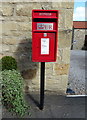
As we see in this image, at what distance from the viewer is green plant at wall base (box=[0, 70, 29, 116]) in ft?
9.21

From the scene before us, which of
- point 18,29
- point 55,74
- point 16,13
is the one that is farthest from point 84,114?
point 16,13

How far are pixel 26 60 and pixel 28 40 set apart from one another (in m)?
0.44

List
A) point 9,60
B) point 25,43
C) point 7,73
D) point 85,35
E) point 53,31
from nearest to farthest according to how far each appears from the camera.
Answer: point 53,31 → point 7,73 → point 9,60 → point 25,43 → point 85,35

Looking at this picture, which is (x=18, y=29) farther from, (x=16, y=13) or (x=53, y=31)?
(x=53, y=31)

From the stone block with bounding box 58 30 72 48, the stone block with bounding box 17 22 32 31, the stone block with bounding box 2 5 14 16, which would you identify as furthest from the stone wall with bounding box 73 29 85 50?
the stone block with bounding box 2 5 14 16

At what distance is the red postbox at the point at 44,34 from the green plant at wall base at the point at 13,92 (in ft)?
1.62

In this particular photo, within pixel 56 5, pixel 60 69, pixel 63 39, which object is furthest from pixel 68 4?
pixel 60 69

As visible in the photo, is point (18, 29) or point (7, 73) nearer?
point (7, 73)

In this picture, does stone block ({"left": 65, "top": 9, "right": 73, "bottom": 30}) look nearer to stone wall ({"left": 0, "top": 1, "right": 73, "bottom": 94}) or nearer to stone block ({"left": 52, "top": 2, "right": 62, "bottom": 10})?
stone wall ({"left": 0, "top": 1, "right": 73, "bottom": 94})

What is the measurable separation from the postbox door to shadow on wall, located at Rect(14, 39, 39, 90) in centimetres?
81

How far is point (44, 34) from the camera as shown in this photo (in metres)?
2.77

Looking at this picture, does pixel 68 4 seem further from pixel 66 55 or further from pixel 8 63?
pixel 8 63

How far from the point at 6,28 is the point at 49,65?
120 cm

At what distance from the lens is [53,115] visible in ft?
9.79
